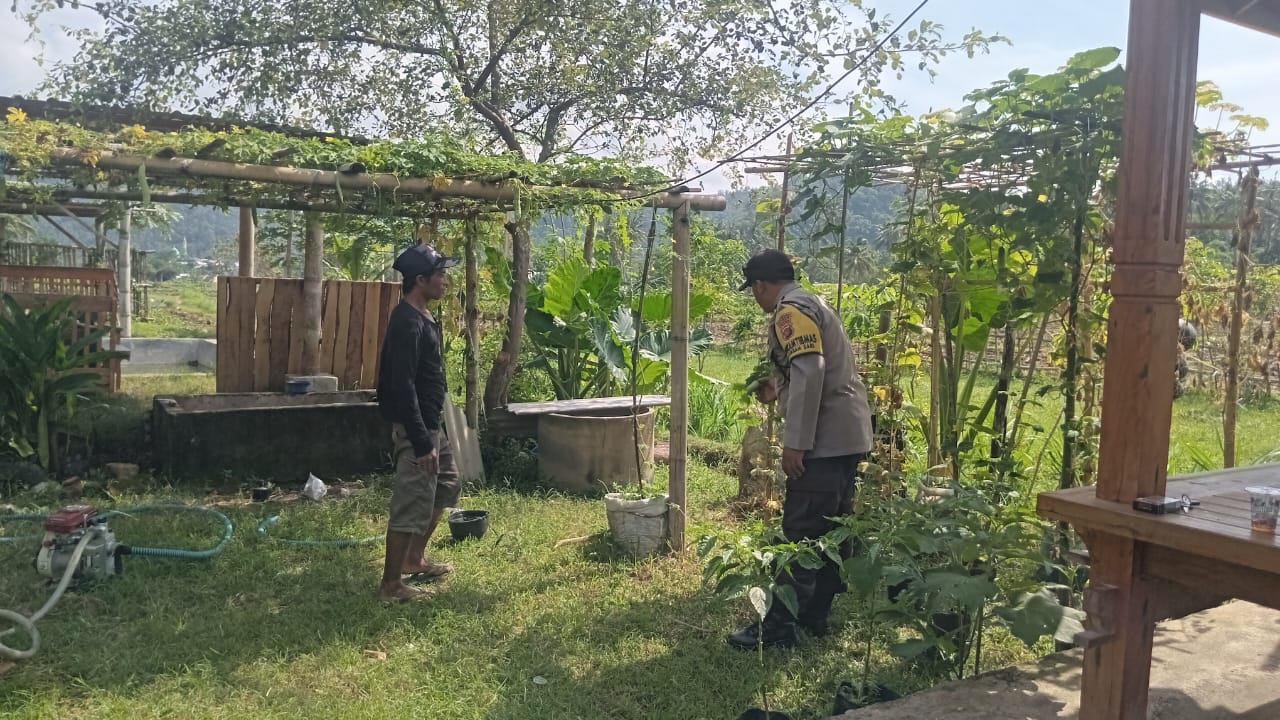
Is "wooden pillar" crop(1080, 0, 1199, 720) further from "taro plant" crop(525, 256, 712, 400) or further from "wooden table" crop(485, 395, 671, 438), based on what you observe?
"taro plant" crop(525, 256, 712, 400)

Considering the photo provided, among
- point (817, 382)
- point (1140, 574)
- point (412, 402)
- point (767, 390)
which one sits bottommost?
point (1140, 574)

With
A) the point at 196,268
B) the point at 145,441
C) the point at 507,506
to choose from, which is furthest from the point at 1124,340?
the point at 196,268

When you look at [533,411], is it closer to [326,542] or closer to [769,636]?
[326,542]

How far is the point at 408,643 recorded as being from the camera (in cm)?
457

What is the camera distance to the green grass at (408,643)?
12.9 feet

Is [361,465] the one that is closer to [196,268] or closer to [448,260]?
[448,260]

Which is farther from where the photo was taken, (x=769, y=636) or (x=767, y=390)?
(x=767, y=390)

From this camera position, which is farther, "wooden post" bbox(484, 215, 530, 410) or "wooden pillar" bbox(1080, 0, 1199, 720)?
"wooden post" bbox(484, 215, 530, 410)

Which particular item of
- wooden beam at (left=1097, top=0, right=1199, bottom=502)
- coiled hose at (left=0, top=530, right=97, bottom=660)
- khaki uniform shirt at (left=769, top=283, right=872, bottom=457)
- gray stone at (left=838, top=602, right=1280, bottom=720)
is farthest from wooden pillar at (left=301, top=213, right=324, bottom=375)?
wooden beam at (left=1097, top=0, right=1199, bottom=502)

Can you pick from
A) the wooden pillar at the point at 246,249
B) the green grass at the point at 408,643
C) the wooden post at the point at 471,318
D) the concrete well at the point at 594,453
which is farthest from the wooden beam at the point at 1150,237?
the wooden pillar at the point at 246,249

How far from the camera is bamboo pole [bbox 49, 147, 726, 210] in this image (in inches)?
221

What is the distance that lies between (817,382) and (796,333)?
0.84 ft

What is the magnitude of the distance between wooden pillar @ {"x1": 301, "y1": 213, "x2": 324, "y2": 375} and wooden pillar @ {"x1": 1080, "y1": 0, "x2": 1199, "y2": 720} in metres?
8.08

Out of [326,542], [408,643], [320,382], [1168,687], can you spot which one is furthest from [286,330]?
[1168,687]
